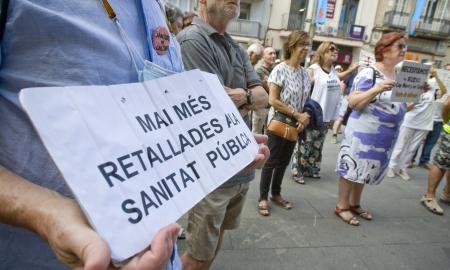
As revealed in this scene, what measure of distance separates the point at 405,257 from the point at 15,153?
3.14 meters

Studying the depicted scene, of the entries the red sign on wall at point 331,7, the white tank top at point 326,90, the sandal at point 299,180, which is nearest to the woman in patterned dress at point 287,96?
the white tank top at point 326,90

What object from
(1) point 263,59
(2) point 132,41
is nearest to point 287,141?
(1) point 263,59

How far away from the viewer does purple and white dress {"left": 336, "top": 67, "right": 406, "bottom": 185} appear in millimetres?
2840

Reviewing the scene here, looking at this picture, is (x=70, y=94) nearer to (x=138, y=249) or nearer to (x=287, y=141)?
(x=138, y=249)

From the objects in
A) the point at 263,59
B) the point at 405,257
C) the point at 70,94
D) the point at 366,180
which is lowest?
the point at 405,257

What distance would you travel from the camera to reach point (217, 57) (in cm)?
163

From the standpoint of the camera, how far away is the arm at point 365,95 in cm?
271

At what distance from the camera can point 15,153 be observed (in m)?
0.65

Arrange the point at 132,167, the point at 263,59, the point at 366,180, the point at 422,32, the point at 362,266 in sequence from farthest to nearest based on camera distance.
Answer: the point at 422,32
the point at 263,59
the point at 366,180
the point at 362,266
the point at 132,167

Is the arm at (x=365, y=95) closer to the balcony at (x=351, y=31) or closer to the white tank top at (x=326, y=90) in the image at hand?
the white tank top at (x=326, y=90)

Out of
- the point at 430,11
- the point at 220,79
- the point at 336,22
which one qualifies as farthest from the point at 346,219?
the point at 430,11

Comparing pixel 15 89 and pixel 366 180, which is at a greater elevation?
pixel 15 89

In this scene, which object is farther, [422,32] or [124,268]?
[422,32]

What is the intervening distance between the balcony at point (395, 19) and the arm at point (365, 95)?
20.5 metres
